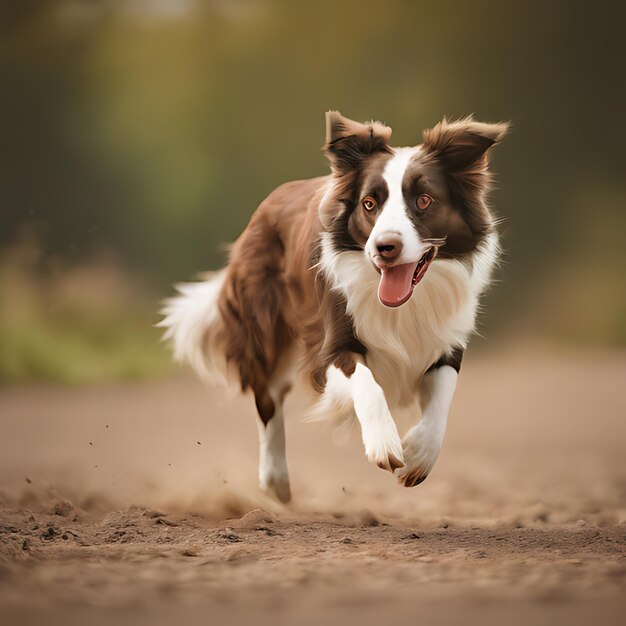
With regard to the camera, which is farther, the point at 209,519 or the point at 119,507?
the point at 119,507

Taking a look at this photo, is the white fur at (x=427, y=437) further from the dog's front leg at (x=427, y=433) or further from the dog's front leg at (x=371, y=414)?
the dog's front leg at (x=371, y=414)

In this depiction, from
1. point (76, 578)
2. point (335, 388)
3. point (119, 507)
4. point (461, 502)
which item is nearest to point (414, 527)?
point (461, 502)

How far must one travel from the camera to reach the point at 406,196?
4.44 meters

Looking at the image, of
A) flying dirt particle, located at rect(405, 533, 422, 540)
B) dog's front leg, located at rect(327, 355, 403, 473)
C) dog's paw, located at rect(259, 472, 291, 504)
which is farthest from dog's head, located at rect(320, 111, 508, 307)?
dog's paw, located at rect(259, 472, 291, 504)

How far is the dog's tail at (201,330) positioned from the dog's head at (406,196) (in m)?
1.16

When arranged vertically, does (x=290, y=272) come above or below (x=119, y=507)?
above

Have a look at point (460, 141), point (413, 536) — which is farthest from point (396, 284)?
point (413, 536)

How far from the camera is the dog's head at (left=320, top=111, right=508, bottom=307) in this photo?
4.43 m

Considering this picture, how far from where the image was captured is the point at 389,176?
176 inches

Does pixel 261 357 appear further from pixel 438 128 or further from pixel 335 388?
pixel 438 128

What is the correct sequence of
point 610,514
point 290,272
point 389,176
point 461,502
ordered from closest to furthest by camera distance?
point 389,176 → point 290,272 → point 610,514 → point 461,502

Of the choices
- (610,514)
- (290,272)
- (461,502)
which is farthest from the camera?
(461,502)

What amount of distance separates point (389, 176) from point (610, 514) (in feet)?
8.79

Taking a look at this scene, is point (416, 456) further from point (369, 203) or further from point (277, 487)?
point (277, 487)
